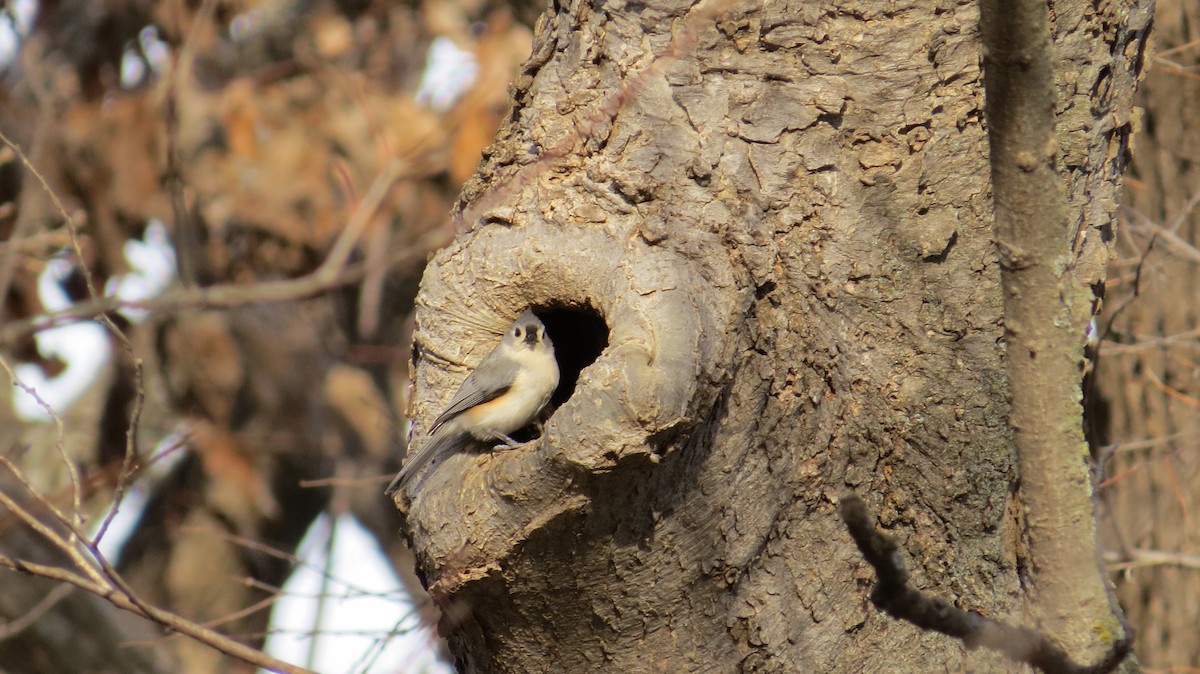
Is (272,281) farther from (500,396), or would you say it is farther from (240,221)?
(500,396)

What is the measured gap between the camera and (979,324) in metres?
2.72

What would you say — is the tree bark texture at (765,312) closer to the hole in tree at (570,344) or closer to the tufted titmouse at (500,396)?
the tufted titmouse at (500,396)

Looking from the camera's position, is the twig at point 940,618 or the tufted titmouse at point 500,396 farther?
the tufted titmouse at point 500,396

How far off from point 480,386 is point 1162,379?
3.09m

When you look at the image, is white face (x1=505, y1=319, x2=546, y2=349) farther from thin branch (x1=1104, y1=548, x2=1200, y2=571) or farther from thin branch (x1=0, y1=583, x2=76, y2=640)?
thin branch (x1=0, y1=583, x2=76, y2=640)

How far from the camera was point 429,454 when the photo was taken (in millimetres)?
2795

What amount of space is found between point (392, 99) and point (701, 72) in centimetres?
480

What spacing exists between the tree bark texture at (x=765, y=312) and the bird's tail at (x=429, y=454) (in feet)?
0.25

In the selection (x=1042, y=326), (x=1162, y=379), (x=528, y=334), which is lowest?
(x=1042, y=326)

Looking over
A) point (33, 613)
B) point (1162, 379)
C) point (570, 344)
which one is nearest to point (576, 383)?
point (570, 344)

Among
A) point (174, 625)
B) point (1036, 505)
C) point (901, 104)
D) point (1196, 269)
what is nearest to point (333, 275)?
point (174, 625)

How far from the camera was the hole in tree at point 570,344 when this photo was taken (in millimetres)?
3934

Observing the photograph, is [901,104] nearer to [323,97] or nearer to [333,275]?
[333,275]

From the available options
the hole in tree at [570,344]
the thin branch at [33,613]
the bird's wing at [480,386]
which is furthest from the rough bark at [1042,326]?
the thin branch at [33,613]
